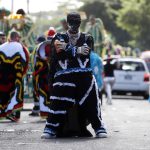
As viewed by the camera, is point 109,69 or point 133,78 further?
point 133,78

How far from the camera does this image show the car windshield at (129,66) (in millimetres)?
34900

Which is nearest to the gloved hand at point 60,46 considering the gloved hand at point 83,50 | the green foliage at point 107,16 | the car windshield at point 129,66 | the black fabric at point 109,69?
the gloved hand at point 83,50

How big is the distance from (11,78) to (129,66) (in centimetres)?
1700

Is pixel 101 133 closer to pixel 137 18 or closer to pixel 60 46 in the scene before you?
pixel 60 46

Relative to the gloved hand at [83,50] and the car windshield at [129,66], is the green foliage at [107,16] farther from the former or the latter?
the gloved hand at [83,50]

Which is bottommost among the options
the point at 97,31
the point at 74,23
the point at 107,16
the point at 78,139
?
the point at 107,16

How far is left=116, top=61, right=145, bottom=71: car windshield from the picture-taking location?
3490 centimetres

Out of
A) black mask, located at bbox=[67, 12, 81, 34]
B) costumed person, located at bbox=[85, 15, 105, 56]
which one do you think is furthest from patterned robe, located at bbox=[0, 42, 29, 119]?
costumed person, located at bbox=[85, 15, 105, 56]

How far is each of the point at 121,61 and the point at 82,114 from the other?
21052 mm

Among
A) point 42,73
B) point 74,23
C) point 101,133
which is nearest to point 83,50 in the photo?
point 74,23

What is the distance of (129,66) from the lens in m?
35.4

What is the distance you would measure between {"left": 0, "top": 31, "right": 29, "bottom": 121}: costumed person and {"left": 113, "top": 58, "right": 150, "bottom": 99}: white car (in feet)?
52.9

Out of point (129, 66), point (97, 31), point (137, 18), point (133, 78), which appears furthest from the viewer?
point (137, 18)

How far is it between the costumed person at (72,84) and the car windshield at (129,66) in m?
20.4
